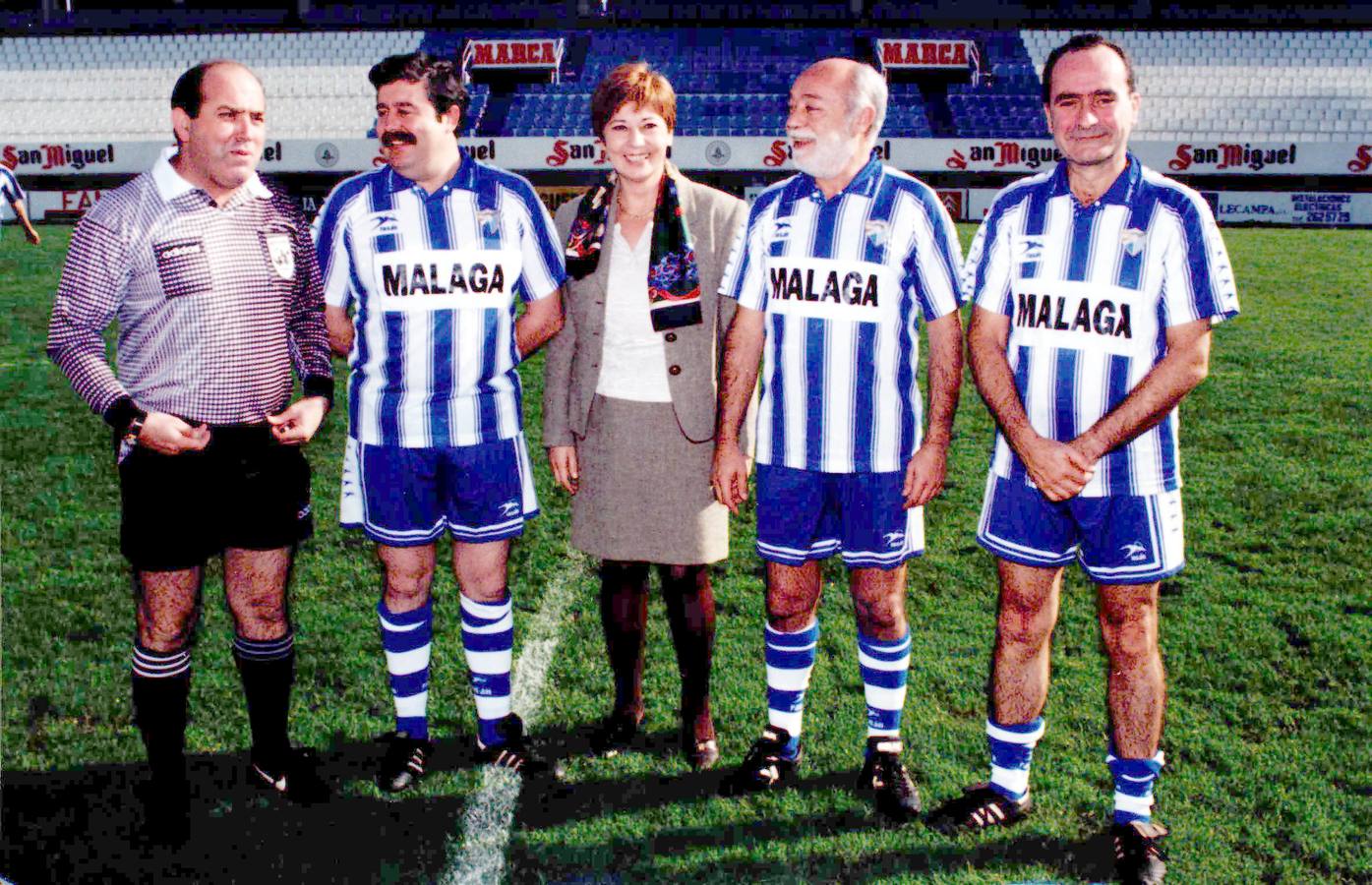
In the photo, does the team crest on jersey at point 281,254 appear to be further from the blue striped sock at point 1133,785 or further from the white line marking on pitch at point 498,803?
the blue striped sock at point 1133,785

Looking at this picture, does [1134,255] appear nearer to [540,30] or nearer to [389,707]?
[389,707]

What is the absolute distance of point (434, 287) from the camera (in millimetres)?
3025

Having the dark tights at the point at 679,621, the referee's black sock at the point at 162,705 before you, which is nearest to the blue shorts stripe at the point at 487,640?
the dark tights at the point at 679,621

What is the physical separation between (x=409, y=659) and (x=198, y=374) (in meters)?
1.00

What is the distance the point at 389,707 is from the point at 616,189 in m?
1.88

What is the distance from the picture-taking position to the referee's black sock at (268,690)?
3137 mm

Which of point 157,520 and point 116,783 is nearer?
point 157,520

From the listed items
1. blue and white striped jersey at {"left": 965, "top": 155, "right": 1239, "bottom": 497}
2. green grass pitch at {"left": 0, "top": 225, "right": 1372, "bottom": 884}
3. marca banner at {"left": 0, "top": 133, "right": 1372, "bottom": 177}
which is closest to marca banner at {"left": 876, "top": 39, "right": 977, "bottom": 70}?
marca banner at {"left": 0, "top": 133, "right": 1372, "bottom": 177}

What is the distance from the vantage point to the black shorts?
2838 millimetres

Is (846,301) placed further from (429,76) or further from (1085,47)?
(429,76)

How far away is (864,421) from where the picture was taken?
9.78ft

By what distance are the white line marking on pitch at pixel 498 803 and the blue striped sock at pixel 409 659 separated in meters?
0.26

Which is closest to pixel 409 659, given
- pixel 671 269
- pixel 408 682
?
pixel 408 682

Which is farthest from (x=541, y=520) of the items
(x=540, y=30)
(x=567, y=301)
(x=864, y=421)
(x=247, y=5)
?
(x=247, y=5)
